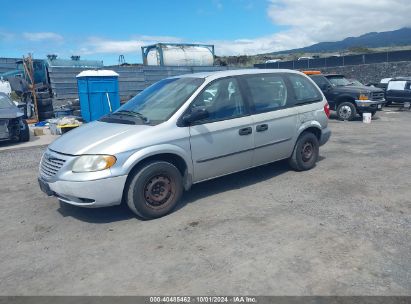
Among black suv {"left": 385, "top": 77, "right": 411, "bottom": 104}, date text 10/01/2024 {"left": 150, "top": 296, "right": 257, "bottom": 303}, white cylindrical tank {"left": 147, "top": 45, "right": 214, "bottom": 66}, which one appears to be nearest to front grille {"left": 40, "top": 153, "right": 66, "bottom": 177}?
date text 10/01/2024 {"left": 150, "top": 296, "right": 257, "bottom": 303}

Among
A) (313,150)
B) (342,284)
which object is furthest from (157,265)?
(313,150)

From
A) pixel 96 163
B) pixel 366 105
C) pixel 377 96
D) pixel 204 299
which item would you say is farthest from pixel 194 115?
pixel 377 96

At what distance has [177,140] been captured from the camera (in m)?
4.50

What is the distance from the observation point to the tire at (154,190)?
4.24 metres

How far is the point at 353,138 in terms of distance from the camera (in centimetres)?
973

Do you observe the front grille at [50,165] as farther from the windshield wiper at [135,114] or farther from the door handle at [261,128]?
the door handle at [261,128]

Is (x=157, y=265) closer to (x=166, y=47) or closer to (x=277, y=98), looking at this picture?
(x=277, y=98)

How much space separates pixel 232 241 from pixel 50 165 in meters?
2.43

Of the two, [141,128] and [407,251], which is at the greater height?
[141,128]

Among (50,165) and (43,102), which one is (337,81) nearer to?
(43,102)

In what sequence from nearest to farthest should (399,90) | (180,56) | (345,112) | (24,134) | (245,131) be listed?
(245,131), (24,134), (345,112), (399,90), (180,56)

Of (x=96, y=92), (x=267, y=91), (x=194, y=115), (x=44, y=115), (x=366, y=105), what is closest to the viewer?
(x=194, y=115)

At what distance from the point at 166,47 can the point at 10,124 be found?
14.5 meters

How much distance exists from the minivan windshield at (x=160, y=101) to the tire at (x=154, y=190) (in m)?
0.65
